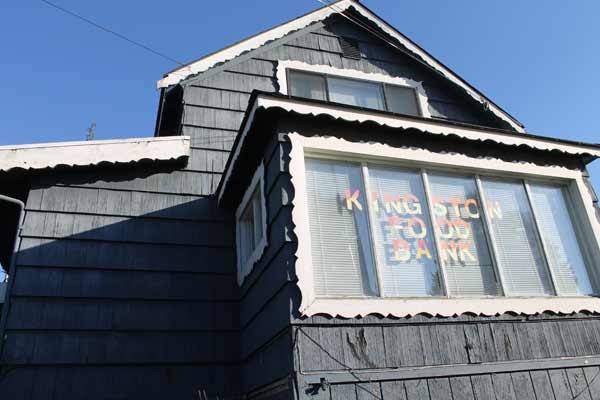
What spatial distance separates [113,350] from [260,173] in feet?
7.64

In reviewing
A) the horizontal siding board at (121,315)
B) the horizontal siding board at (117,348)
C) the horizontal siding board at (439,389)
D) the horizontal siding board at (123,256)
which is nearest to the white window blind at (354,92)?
the horizontal siding board at (123,256)

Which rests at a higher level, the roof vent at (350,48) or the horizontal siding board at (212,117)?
the roof vent at (350,48)

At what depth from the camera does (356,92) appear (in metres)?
7.62

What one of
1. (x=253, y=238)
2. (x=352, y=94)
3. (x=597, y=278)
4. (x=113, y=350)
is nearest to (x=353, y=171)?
(x=253, y=238)

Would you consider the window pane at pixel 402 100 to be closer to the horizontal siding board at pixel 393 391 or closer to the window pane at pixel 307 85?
the window pane at pixel 307 85

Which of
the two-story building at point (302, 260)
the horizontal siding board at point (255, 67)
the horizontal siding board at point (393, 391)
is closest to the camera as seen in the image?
the horizontal siding board at point (393, 391)

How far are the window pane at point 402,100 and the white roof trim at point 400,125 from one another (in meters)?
2.87

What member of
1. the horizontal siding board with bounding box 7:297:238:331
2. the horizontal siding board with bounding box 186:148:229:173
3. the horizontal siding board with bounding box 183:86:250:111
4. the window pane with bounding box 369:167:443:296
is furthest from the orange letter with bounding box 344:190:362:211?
the horizontal siding board with bounding box 183:86:250:111

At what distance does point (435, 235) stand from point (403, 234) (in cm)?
29

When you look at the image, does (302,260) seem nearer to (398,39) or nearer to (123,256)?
(123,256)

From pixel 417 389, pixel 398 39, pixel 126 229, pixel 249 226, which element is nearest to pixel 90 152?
pixel 126 229

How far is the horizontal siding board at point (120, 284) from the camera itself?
511 centimetres

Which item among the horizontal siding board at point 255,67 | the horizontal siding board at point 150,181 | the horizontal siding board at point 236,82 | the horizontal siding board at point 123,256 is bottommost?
the horizontal siding board at point 123,256

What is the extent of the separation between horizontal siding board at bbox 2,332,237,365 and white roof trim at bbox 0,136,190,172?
69.8 inches
